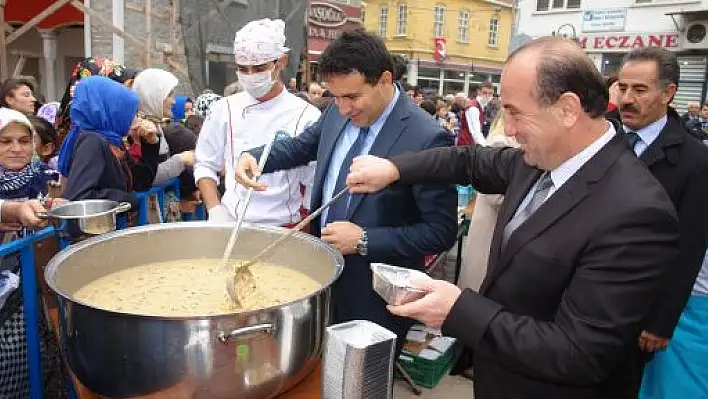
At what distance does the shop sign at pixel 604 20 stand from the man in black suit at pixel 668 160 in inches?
698

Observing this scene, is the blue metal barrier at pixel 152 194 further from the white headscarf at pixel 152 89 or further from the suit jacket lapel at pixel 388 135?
the suit jacket lapel at pixel 388 135

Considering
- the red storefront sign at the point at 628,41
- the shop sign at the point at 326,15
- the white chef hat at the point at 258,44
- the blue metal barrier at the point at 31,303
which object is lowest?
the blue metal barrier at the point at 31,303

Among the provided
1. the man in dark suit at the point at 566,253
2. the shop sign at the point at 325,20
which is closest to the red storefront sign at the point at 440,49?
the shop sign at the point at 325,20

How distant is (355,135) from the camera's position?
73.1 inches

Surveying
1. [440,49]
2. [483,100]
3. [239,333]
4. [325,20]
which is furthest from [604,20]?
[239,333]

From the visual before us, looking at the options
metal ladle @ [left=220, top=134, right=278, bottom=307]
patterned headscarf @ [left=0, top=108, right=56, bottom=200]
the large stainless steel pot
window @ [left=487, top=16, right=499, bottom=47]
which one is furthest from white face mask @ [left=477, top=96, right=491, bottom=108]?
window @ [left=487, top=16, right=499, bottom=47]

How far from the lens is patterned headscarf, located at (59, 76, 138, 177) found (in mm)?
2223

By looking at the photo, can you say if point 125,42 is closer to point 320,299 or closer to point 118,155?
point 118,155

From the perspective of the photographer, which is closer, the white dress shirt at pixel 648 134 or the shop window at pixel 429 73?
the white dress shirt at pixel 648 134

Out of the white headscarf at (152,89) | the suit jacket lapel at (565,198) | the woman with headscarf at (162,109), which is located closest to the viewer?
the suit jacket lapel at (565,198)

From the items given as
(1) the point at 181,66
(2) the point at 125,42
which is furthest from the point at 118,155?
(1) the point at 181,66

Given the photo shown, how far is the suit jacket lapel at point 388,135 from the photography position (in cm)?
171

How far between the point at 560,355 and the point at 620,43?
63.5 ft

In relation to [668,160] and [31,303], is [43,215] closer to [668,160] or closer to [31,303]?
[31,303]
